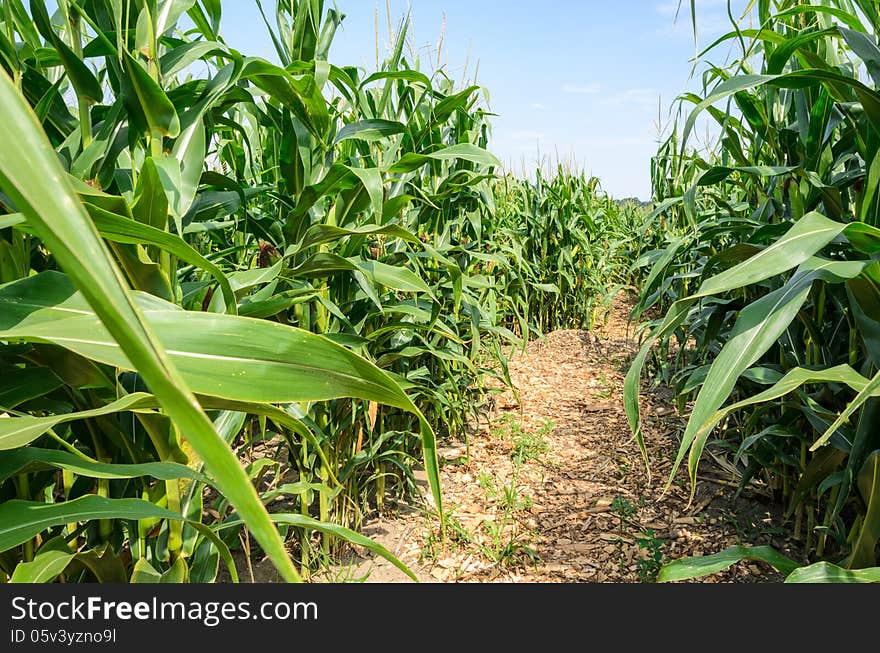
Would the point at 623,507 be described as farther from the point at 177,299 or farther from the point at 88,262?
the point at 88,262

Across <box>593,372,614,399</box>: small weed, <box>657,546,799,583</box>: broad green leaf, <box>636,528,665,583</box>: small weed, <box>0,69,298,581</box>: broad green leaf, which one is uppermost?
<box>0,69,298,581</box>: broad green leaf

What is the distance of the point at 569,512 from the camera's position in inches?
82.0

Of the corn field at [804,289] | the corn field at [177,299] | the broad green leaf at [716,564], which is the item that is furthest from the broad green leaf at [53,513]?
the broad green leaf at [716,564]

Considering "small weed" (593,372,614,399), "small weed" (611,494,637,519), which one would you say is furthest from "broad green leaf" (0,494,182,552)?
"small weed" (593,372,614,399)

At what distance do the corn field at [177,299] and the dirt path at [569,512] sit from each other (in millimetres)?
278

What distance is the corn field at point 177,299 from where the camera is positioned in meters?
0.24

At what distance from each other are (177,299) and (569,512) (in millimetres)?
1688

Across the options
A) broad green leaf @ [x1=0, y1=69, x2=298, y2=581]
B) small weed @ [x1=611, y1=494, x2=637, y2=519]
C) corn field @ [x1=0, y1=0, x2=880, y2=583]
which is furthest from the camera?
small weed @ [x1=611, y1=494, x2=637, y2=519]

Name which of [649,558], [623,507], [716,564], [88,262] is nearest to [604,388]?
[623,507]

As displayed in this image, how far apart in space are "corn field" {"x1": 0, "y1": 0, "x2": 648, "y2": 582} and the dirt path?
278 mm

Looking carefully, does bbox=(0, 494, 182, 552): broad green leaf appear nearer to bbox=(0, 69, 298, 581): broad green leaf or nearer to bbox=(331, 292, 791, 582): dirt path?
bbox=(0, 69, 298, 581): broad green leaf

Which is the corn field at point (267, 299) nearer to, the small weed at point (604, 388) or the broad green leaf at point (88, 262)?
the broad green leaf at point (88, 262)

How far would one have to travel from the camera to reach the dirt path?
174 cm

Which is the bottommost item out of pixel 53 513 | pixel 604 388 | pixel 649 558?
pixel 649 558
